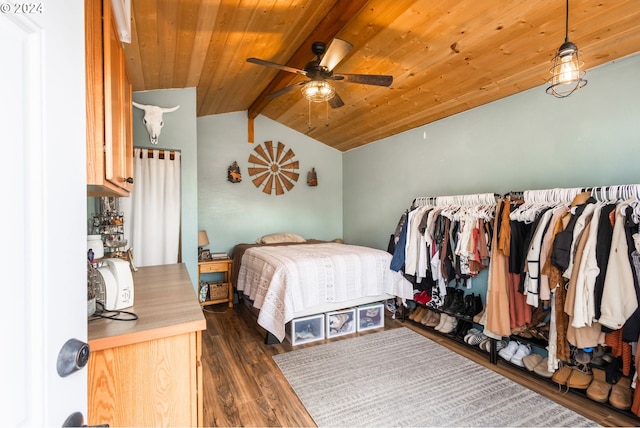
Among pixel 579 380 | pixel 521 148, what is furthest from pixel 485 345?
pixel 521 148

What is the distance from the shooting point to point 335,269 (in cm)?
307

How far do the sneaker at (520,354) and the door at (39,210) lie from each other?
2938 mm

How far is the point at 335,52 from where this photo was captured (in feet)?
7.14

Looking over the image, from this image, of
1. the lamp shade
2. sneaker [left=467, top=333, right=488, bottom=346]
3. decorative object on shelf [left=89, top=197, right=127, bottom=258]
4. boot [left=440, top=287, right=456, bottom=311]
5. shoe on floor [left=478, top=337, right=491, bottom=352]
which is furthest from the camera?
the lamp shade

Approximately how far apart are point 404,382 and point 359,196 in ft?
10.7

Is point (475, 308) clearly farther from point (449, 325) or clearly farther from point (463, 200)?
point (463, 200)

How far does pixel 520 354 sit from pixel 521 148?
5.99 ft

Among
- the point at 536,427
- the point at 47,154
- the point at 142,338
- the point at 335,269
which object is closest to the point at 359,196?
the point at 335,269

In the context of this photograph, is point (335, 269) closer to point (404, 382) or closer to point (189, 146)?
point (404, 382)

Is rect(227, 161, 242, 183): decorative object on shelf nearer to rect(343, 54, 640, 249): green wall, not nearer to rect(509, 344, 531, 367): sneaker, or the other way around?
rect(343, 54, 640, 249): green wall

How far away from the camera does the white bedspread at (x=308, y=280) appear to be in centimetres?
280

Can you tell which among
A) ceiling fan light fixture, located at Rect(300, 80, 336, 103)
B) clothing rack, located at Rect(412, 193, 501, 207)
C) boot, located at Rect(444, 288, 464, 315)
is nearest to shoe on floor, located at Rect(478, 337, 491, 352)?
boot, located at Rect(444, 288, 464, 315)

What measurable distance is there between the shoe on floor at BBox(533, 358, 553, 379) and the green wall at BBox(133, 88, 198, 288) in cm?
323

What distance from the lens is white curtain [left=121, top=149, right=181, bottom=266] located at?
9.91ft
